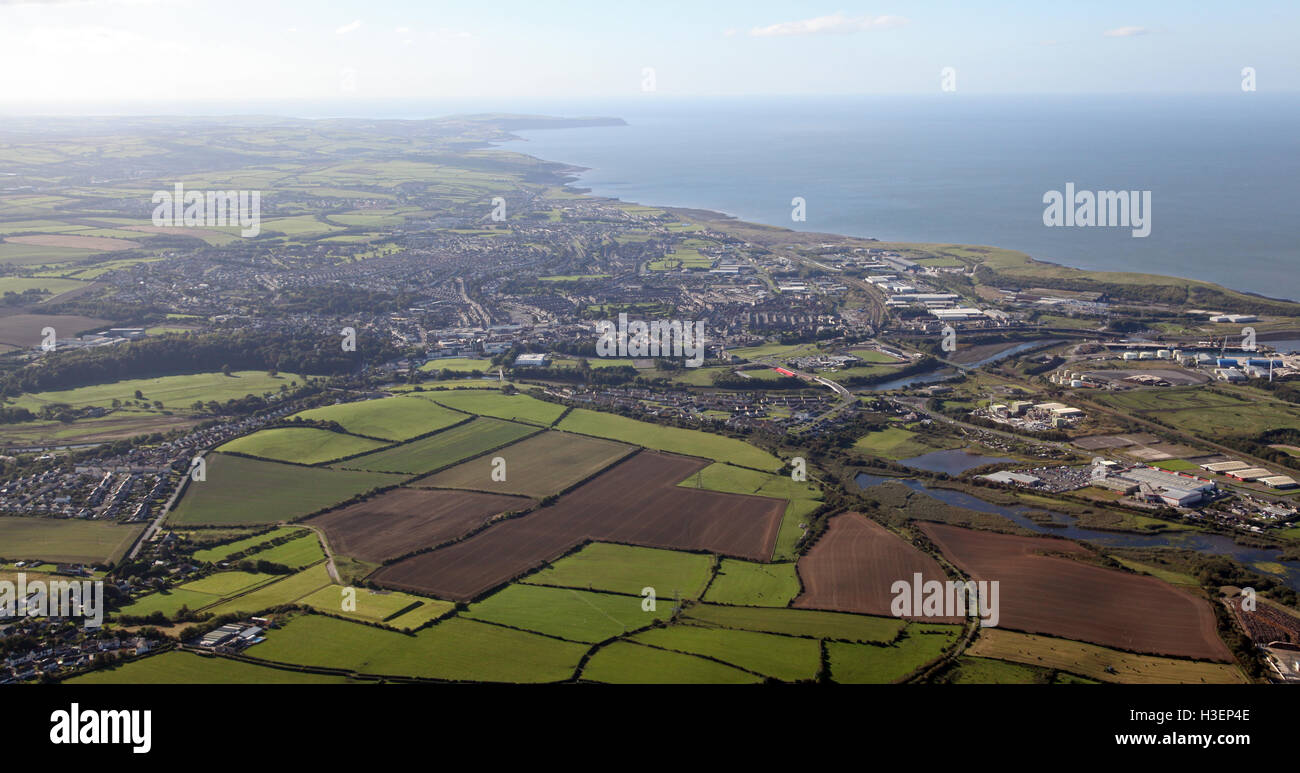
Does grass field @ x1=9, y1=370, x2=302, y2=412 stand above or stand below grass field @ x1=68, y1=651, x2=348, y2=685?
above

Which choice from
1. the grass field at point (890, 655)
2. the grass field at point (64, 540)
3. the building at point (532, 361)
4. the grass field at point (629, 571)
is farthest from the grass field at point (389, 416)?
the grass field at point (890, 655)

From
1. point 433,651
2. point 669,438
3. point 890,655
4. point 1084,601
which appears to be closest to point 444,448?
point 669,438

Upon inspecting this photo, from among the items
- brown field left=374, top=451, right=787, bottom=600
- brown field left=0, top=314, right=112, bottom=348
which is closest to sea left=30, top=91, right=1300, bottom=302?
brown field left=374, top=451, right=787, bottom=600

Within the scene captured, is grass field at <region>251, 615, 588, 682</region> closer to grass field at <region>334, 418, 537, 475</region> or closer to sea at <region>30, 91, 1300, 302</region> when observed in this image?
grass field at <region>334, 418, 537, 475</region>

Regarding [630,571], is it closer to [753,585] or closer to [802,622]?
[753,585]

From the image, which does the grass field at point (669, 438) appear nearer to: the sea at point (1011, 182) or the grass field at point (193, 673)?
the grass field at point (193, 673)

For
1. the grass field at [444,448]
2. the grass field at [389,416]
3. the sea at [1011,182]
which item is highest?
the sea at [1011,182]
